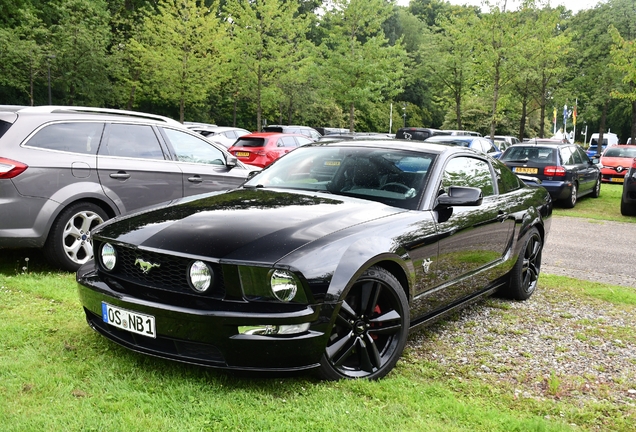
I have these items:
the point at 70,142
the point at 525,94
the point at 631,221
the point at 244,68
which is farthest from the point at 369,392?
the point at 525,94

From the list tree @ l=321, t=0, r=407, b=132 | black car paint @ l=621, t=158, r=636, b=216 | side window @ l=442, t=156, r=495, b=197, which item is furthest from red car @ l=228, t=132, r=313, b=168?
tree @ l=321, t=0, r=407, b=132

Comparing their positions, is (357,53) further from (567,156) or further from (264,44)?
(567,156)

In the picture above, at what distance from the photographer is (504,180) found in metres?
5.81

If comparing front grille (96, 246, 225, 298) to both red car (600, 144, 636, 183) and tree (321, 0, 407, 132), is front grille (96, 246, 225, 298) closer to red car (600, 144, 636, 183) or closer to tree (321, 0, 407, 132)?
red car (600, 144, 636, 183)

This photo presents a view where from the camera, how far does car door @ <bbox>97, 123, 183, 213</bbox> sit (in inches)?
247

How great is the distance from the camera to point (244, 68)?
104 ft

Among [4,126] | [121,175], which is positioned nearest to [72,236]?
[121,175]

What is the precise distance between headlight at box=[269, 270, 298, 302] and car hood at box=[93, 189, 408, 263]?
3.4 inches

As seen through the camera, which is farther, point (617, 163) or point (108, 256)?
point (617, 163)

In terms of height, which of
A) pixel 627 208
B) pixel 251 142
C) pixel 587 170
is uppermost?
pixel 251 142

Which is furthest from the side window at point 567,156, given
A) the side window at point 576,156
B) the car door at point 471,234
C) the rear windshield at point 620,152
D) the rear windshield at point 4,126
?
the rear windshield at point 4,126

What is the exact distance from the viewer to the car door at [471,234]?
4371 millimetres

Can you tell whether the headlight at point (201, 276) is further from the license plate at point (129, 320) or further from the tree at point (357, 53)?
the tree at point (357, 53)

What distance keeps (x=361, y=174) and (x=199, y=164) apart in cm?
314
